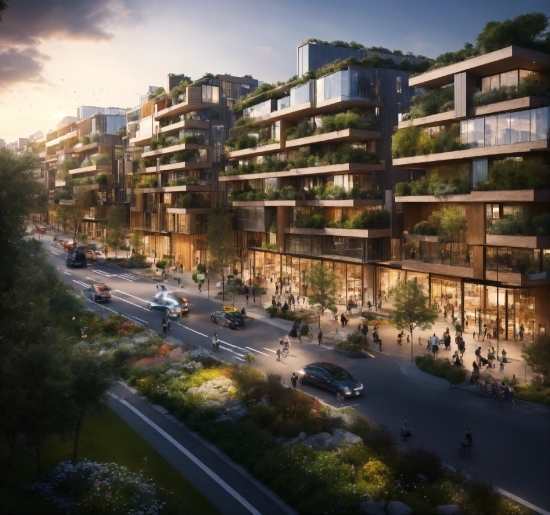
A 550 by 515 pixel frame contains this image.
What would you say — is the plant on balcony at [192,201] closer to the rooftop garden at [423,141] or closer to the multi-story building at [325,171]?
the multi-story building at [325,171]

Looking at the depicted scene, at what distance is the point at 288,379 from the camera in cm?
3067

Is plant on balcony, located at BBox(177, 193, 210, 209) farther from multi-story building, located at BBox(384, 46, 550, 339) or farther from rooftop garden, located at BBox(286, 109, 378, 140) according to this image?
multi-story building, located at BBox(384, 46, 550, 339)

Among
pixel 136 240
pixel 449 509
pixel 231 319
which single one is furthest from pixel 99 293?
pixel 449 509

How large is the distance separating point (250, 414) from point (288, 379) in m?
7.11

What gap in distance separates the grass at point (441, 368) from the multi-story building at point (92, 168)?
7321 centimetres

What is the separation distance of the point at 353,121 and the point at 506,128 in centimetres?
1576

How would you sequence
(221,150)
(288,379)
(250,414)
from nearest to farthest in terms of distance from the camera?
(250,414), (288,379), (221,150)

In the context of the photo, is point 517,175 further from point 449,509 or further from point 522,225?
point 449,509

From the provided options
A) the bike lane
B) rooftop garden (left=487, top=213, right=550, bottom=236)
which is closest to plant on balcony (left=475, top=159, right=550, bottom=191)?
rooftop garden (left=487, top=213, right=550, bottom=236)

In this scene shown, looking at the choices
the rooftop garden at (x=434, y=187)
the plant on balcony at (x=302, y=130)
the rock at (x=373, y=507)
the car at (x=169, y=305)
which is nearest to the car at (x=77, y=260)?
the car at (x=169, y=305)

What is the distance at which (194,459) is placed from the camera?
2059 cm

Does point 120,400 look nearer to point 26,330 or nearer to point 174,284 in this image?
point 26,330

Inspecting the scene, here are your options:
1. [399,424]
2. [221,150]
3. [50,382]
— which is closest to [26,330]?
[50,382]

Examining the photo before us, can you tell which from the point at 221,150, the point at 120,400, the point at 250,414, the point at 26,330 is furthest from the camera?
the point at 221,150
